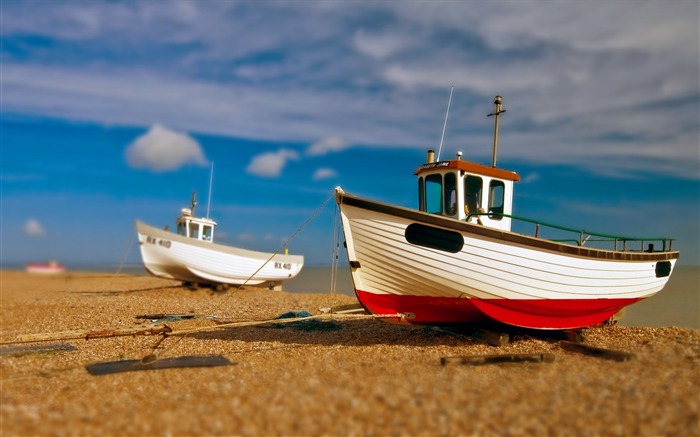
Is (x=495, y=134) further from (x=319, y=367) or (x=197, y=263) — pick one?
(x=197, y=263)

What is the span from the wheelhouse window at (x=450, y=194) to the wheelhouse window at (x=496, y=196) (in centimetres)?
88

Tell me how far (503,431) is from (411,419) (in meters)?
0.81

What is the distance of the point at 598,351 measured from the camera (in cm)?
828

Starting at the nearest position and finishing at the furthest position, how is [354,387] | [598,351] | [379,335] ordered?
[354,387]
[598,351]
[379,335]

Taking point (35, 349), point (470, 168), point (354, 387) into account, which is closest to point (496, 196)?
point (470, 168)

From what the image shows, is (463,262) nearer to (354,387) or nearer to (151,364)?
(354,387)

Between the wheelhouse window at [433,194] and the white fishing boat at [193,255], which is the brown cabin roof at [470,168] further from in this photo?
the white fishing boat at [193,255]

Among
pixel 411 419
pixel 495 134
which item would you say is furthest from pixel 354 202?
pixel 411 419

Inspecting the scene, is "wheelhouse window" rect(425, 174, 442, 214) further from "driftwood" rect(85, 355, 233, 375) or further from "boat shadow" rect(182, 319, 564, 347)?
"driftwood" rect(85, 355, 233, 375)

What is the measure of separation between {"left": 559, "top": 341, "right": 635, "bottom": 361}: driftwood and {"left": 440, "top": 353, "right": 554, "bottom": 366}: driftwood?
98 cm

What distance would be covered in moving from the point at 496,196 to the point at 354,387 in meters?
6.11

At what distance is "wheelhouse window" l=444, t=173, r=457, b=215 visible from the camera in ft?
32.7

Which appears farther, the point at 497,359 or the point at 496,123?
the point at 496,123

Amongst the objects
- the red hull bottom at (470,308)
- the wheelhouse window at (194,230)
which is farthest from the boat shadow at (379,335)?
the wheelhouse window at (194,230)
